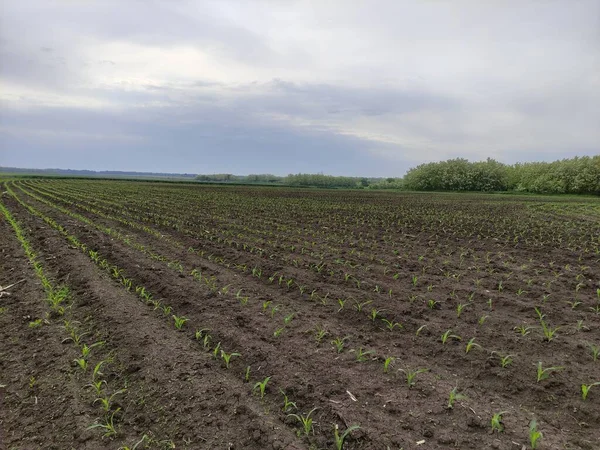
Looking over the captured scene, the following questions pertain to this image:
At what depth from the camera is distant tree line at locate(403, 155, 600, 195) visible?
55062 mm

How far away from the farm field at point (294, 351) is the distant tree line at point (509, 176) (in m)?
57.1

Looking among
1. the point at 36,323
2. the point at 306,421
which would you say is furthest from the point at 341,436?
the point at 36,323

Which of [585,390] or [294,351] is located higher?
[585,390]

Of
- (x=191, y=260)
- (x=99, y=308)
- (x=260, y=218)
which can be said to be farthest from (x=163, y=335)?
(x=260, y=218)

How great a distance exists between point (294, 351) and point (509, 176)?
250 ft

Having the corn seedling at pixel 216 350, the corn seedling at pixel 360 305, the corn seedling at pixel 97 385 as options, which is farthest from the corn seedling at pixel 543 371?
the corn seedling at pixel 97 385

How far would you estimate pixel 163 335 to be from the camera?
199 inches

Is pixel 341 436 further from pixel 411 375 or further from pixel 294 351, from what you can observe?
pixel 294 351

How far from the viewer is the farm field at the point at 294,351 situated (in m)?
3.33

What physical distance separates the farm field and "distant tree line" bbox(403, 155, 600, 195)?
57.1 metres

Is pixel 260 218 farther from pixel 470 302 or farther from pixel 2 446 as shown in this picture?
pixel 2 446

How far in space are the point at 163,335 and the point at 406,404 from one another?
320 centimetres

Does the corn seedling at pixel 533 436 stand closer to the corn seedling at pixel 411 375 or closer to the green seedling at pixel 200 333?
the corn seedling at pixel 411 375

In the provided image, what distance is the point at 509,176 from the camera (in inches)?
2736
